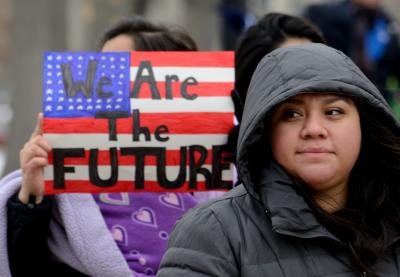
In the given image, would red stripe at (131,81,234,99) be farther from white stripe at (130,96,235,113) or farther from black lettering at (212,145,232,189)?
black lettering at (212,145,232,189)

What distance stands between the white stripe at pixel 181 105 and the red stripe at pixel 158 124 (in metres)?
0.02

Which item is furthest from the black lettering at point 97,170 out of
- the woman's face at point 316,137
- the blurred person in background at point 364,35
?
the blurred person in background at point 364,35

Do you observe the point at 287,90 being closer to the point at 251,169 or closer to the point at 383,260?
the point at 251,169

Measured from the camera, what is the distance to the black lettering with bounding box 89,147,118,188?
9.77 feet

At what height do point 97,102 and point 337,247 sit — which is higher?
point 97,102

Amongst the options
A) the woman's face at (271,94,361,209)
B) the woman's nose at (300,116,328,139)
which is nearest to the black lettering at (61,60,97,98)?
the woman's face at (271,94,361,209)

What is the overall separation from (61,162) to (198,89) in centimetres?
55

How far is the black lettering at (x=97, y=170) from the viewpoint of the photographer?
2979 mm

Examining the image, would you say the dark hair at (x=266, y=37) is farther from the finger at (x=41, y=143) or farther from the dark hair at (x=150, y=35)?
the finger at (x=41, y=143)

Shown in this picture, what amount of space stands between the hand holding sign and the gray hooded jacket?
0.78m

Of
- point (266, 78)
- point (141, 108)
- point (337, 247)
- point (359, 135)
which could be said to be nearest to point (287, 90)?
point (266, 78)

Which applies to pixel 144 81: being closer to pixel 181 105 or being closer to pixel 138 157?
pixel 181 105

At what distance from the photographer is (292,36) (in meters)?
3.78

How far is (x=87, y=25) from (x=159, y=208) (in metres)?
12.1
